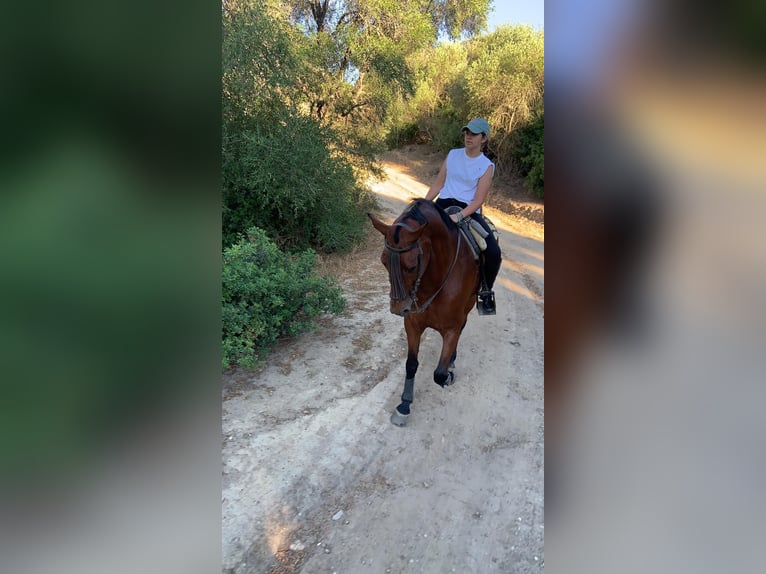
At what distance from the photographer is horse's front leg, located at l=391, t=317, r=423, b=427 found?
407cm

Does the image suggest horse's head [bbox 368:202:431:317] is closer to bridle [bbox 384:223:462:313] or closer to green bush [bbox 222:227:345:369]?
bridle [bbox 384:223:462:313]

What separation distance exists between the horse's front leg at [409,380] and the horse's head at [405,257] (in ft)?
2.16

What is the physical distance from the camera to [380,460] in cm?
358

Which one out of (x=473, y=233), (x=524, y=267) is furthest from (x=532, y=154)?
(x=473, y=233)

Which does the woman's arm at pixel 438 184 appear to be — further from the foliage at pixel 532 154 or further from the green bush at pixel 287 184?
the foliage at pixel 532 154

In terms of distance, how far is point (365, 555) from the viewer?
2693 millimetres

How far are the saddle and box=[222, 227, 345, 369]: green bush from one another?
2316 millimetres

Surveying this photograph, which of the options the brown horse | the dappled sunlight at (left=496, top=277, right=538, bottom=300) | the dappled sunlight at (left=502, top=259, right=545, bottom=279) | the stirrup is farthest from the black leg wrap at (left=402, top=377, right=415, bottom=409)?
the dappled sunlight at (left=502, top=259, right=545, bottom=279)

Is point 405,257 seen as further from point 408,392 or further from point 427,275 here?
point 408,392
